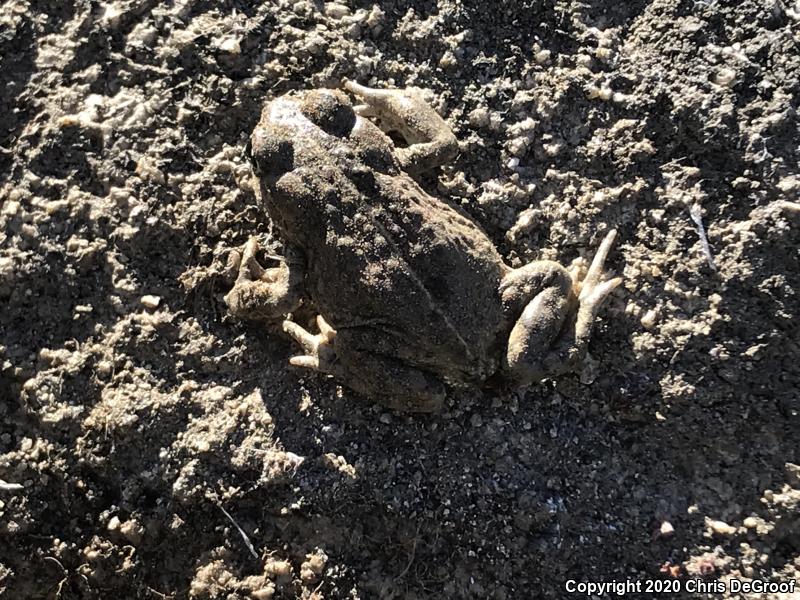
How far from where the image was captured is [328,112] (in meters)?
3.75

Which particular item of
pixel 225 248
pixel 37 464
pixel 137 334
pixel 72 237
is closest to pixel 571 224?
pixel 225 248

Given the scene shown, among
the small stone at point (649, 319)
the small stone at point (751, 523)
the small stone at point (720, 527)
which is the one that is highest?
the small stone at point (649, 319)

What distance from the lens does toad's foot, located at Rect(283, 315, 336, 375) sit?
12.7 ft

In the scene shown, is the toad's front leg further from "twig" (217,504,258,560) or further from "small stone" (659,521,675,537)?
"twig" (217,504,258,560)

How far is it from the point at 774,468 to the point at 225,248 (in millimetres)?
3364

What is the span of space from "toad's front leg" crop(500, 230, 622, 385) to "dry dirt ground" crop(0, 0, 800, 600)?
173 mm

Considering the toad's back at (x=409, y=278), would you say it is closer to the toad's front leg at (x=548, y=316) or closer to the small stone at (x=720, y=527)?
the toad's front leg at (x=548, y=316)

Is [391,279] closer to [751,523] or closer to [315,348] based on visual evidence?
[315,348]

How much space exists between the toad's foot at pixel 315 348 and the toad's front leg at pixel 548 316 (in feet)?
3.28

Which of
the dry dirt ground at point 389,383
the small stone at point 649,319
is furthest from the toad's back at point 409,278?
the small stone at point 649,319

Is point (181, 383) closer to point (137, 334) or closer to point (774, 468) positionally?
point (137, 334)

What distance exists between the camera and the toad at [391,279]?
12.0ft

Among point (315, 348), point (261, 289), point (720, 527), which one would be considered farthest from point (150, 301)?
point (720, 527)

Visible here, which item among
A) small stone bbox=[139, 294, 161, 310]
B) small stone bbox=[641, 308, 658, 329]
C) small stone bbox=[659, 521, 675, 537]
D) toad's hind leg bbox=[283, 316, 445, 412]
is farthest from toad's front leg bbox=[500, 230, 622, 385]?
small stone bbox=[139, 294, 161, 310]
